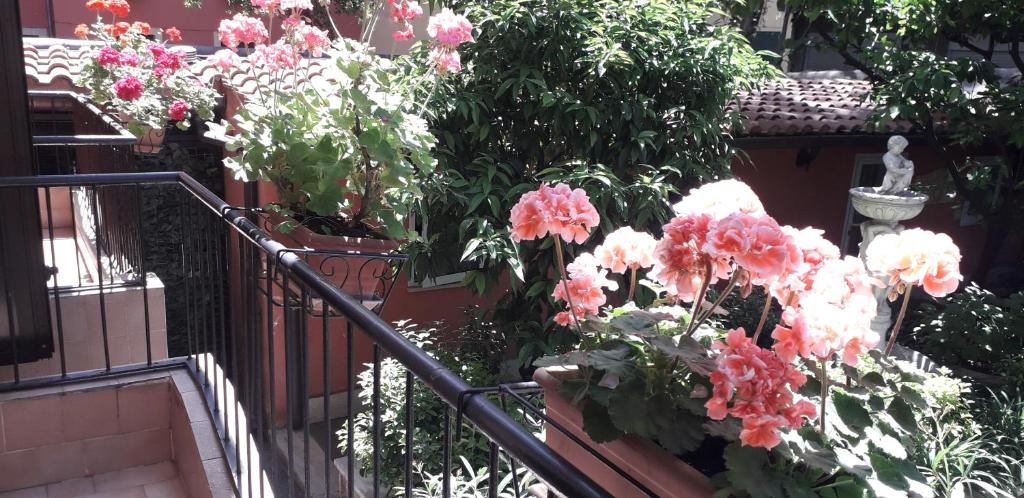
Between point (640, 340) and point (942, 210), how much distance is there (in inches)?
406

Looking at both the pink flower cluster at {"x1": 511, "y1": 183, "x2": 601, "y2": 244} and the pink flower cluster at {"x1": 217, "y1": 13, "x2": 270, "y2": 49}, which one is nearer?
the pink flower cluster at {"x1": 511, "y1": 183, "x2": 601, "y2": 244}

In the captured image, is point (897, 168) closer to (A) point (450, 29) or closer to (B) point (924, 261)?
(A) point (450, 29)

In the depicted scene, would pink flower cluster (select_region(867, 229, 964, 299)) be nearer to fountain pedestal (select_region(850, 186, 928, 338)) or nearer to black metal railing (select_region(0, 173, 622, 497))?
black metal railing (select_region(0, 173, 622, 497))

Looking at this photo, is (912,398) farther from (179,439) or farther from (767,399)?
(179,439)

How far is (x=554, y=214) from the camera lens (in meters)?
1.35

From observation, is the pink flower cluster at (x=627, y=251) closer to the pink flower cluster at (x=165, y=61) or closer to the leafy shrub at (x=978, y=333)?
the pink flower cluster at (x=165, y=61)

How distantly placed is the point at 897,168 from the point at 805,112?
1.71 meters

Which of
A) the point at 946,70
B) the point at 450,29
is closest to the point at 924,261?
the point at 450,29

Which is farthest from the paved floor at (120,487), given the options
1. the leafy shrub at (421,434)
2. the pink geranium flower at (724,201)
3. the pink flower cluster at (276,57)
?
the pink geranium flower at (724,201)

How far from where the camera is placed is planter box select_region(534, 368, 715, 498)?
1103mm

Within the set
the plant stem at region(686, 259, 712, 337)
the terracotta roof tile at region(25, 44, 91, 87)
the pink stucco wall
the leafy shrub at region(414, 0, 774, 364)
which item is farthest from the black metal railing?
the pink stucco wall

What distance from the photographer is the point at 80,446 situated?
9.25ft

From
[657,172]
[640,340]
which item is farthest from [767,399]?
[657,172]

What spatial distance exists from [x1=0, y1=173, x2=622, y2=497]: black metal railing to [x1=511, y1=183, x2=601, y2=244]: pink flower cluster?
0.94ft
